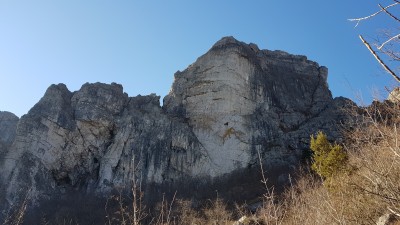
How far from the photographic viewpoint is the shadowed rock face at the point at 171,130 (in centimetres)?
4331

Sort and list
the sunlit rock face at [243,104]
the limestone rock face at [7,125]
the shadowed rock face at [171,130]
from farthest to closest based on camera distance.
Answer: the limestone rock face at [7,125] < the sunlit rock face at [243,104] < the shadowed rock face at [171,130]

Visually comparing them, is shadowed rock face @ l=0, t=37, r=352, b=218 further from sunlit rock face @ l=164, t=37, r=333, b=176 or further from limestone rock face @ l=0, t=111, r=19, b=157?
limestone rock face @ l=0, t=111, r=19, b=157

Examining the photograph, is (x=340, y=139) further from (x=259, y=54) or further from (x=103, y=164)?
(x=103, y=164)

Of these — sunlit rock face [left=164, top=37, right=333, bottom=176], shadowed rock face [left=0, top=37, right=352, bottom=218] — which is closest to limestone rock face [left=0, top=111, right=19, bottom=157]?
shadowed rock face [left=0, top=37, right=352, bottom=218]

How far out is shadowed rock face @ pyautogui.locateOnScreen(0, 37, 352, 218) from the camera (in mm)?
43312

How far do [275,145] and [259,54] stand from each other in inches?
593

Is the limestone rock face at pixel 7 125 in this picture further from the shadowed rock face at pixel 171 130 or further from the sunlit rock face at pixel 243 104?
the sunlit rock face at pixel 243 104

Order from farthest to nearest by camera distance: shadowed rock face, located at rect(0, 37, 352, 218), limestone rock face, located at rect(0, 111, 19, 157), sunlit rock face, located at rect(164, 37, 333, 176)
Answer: limestone rock face, located at rect(0, 111, 19, 157) → sunlit rock face, located at rect(164, 37, 333, 176) → shadowed rock face, located at rect(0, 37, 352, 218)

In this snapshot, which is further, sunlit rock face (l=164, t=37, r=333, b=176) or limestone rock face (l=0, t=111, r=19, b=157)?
limestone rock face (l=0, t=111, r=19, b=157)

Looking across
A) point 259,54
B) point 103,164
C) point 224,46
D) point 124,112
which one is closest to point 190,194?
point 103,164

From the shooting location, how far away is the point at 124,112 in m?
48.2

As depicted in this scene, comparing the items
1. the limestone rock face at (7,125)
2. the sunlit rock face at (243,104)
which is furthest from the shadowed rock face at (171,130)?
the limestone rock face at (7,125)

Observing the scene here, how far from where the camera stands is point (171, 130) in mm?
45594

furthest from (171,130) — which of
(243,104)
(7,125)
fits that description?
(7,125)
